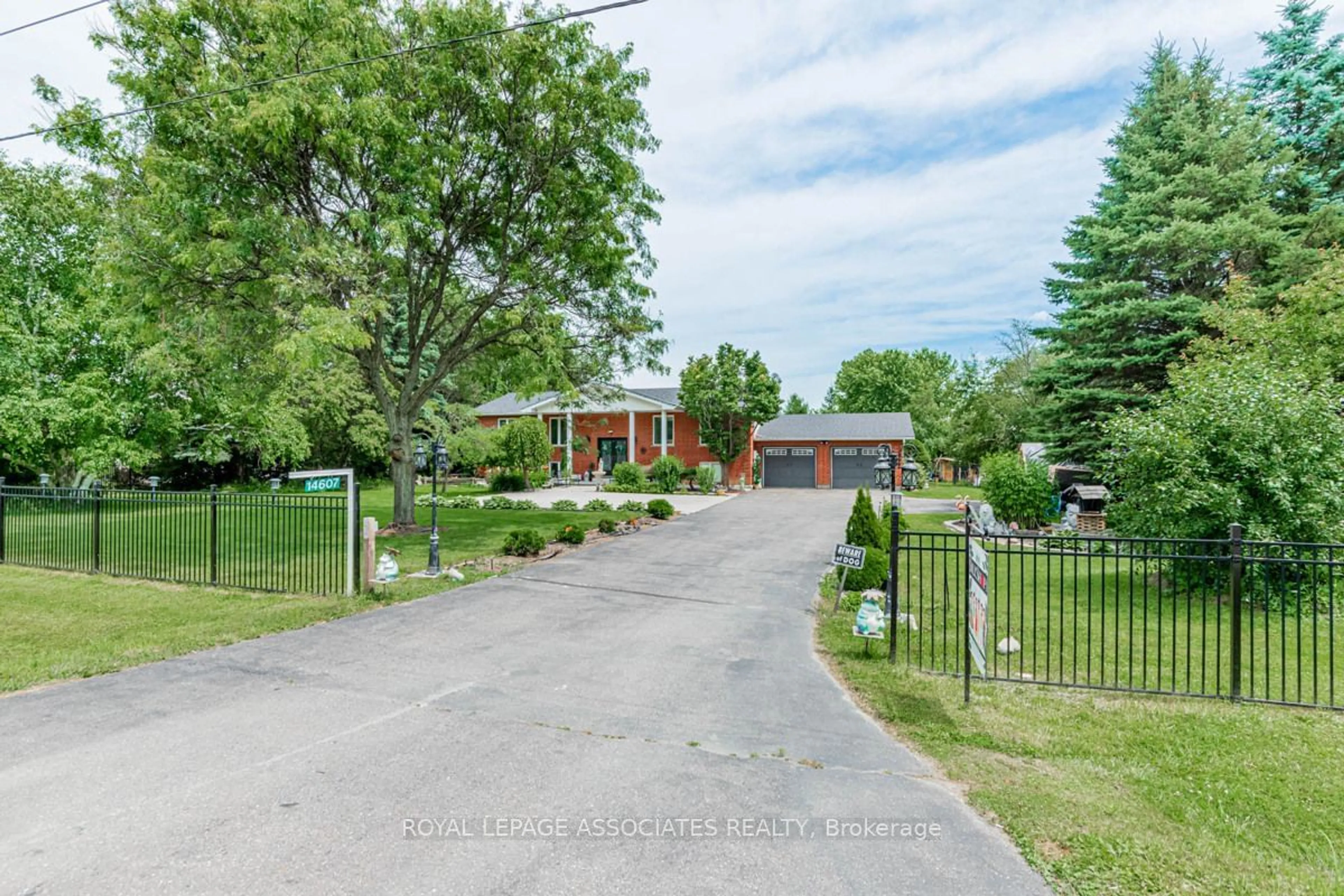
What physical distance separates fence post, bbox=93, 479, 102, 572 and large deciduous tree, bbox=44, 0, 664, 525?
3773mm

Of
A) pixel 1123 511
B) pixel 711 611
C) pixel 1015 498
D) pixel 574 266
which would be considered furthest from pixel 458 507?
pixel 1123 511

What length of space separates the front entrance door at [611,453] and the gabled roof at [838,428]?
294 inches

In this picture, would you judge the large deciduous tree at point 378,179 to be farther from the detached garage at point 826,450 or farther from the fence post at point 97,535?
the detached garage at point 826,450

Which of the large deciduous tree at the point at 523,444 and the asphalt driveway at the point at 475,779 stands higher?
the large deciduous tree at the point at 523,444

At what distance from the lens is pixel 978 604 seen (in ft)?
16.7

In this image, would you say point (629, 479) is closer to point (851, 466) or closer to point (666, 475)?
point (666, 475)

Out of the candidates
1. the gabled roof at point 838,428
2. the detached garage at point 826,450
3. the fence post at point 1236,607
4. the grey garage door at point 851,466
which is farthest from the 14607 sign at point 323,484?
the grey garage door at point 851,466

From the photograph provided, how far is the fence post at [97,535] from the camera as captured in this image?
1019 centimetres

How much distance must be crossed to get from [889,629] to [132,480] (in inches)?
1269

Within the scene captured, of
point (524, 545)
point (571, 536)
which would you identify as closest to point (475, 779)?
point (524, 545)

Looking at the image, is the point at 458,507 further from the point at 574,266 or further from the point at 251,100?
the point at 251,100

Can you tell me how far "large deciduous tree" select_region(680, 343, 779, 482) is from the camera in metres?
29.9

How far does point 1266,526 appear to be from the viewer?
8508 mm

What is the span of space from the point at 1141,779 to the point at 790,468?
99.4 ft
